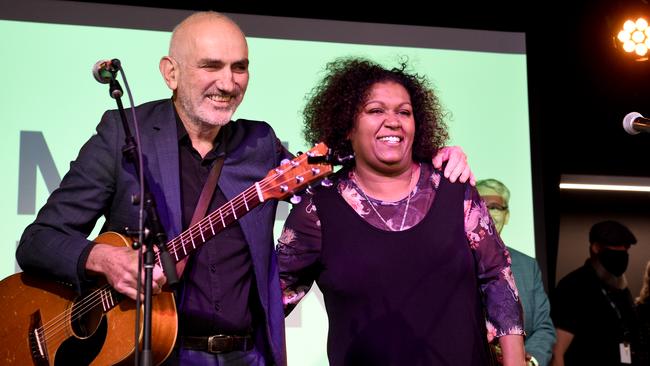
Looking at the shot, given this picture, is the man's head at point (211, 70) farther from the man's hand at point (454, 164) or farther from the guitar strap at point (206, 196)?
the man's hand at point (454, 164)

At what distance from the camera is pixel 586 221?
8.15 m

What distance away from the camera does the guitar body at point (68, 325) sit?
2.61m

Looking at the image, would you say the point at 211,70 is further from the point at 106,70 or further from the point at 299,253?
the point at 299,253

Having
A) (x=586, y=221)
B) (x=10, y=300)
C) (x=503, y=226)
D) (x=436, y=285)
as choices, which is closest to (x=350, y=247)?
(x=436, y=285)

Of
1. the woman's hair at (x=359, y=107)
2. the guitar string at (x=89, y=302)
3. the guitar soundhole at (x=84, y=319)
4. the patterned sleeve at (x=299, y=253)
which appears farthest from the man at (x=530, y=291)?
the guitar soundhole at (x=84, y=319)

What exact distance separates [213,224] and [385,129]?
33.6 inches

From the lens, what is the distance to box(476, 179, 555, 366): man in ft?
15.7

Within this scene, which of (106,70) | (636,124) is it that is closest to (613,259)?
(636,124)

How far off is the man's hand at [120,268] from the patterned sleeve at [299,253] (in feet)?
2.25

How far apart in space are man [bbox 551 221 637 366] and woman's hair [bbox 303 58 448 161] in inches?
97.3

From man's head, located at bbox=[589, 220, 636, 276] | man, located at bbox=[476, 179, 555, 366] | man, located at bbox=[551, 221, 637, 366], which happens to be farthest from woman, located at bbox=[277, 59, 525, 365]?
man's head, located at bbox=[589, 220, 636, 276]

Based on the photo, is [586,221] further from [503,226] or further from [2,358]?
[2,358]

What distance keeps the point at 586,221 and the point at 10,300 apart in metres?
6.29

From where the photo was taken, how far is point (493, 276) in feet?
10.1
